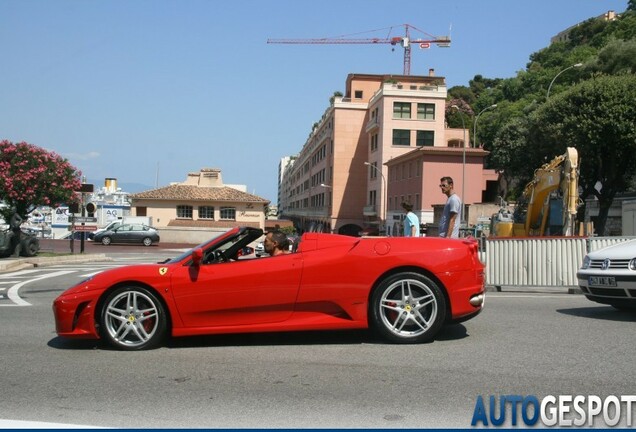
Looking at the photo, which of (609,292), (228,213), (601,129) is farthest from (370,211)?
(609,292)

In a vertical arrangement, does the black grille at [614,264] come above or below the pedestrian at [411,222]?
below

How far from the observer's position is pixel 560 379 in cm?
497

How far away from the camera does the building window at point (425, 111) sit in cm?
6712

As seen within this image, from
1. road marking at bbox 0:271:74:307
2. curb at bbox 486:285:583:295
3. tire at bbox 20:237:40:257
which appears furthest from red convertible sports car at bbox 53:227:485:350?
tire at bbox 20:237:40:257

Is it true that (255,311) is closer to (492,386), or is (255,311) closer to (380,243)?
(380,243)

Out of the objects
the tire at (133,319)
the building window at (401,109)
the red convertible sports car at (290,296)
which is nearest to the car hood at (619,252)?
the red convertible sports car at (290,296)

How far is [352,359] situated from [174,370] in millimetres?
1619

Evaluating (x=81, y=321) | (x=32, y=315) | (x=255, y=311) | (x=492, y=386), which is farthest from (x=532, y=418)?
(x=32, y=315)

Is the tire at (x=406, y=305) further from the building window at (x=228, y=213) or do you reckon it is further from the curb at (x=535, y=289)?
the building window at (x=228, y=213)

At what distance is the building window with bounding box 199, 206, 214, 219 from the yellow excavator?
138 ft

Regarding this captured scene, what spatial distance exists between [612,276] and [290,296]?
4465mm

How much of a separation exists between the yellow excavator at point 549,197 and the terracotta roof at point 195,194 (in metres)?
41.5

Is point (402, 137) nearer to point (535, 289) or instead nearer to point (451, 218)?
point (535, 289)

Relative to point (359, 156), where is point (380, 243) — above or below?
below
